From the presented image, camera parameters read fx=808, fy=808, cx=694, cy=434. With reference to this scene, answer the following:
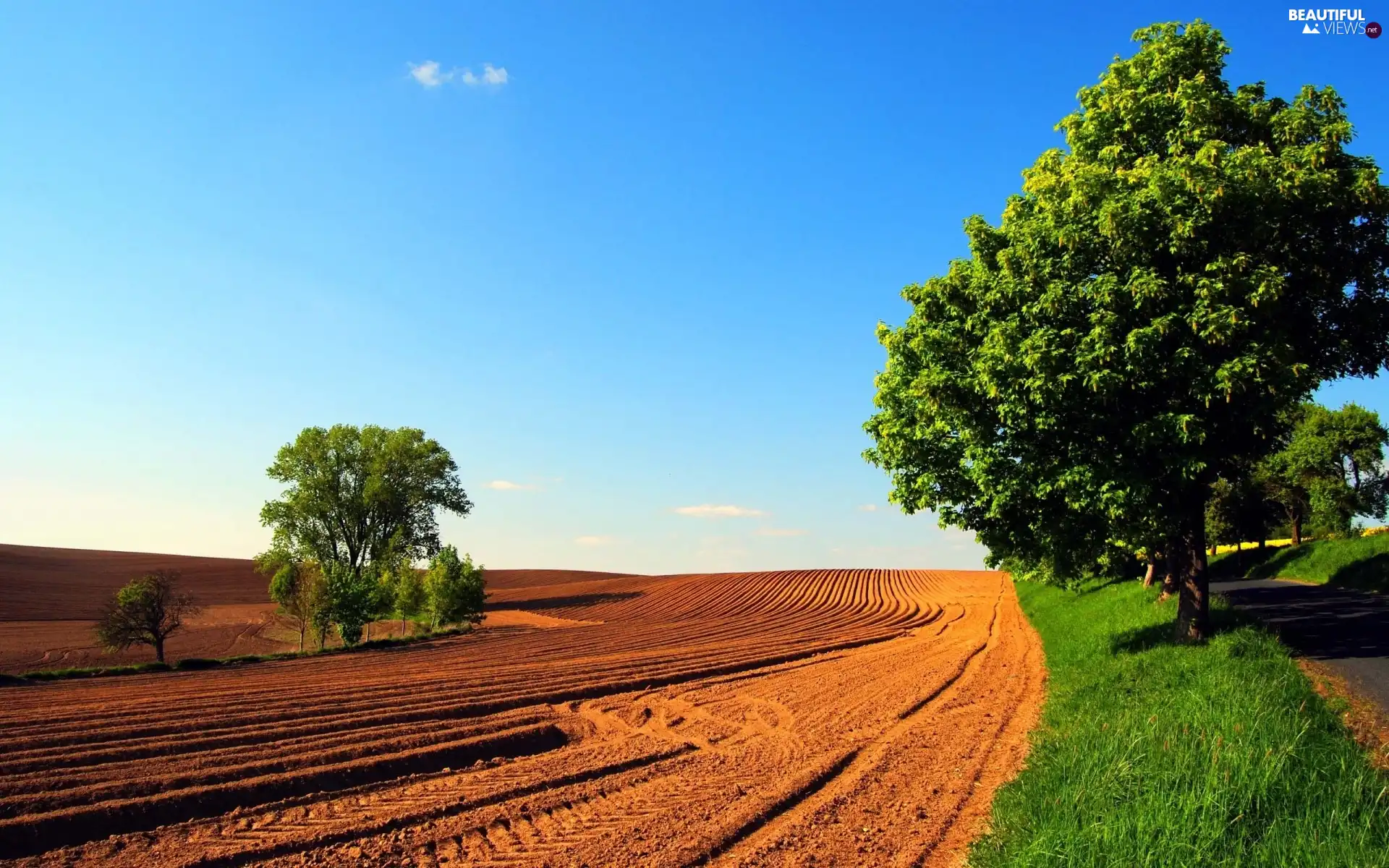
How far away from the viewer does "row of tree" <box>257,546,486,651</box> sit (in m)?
37.9

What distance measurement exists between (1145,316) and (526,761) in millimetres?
12602

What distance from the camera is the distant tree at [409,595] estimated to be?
4512 centimetres

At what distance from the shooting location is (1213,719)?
8570 mm

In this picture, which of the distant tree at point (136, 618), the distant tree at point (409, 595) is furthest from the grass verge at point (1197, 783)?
the distant tree at point (409, 595)

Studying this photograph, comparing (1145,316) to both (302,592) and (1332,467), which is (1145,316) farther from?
(1332,467)

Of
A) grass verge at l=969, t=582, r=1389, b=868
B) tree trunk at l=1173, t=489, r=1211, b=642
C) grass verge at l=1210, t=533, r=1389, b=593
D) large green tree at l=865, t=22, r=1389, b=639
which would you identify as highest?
large green tree at l=865, t=22, r=1389, b=639

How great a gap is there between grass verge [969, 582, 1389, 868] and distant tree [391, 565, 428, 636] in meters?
39.2

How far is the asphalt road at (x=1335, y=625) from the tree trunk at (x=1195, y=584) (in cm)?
194

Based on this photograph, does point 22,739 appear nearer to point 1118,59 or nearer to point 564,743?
point 564,743

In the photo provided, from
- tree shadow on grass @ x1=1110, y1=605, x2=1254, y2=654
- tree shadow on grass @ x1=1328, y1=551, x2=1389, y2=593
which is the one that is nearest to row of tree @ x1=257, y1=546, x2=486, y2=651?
tree shadow on grass @ x1=1110, y1=605, x2=1254, y2=654

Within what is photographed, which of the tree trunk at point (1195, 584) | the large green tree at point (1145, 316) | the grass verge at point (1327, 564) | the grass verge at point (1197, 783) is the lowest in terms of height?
the grass verge at point (1327, 564)

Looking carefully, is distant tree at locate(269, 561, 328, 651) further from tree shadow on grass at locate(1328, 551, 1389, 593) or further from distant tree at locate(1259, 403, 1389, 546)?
distant tree at locate(1259, 403, 1389, 546)

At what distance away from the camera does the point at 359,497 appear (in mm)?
59781

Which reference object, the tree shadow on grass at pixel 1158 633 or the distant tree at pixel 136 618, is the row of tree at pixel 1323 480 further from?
the distant tree at pixel 136 618
